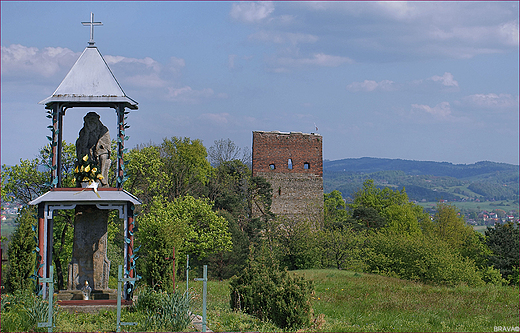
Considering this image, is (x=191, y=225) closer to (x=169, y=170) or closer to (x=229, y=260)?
(x=229, y=260)

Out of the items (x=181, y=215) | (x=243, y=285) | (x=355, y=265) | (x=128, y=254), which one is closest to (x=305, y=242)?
(x=355, y=265)

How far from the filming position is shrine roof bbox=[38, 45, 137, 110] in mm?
11312

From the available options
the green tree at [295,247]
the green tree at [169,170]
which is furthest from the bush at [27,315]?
the green tree at [295,247]

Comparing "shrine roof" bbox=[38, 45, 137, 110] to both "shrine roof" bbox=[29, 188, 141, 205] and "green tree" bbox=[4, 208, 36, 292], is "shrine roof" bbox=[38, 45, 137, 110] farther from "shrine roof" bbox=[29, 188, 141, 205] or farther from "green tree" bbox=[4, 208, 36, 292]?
"green tree" bbox=[4, 208, 36, 292]

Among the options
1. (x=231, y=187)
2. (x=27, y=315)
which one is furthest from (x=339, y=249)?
(x=27, y=315)

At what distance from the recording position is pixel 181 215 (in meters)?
26.5

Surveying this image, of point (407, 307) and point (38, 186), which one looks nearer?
point (407, 307)

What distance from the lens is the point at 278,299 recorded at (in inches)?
408

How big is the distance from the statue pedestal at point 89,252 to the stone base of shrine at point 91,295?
13cm

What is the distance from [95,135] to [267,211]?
91.1 ft

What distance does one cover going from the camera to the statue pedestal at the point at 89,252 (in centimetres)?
1160

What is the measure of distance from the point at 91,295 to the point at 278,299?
14.1 ft

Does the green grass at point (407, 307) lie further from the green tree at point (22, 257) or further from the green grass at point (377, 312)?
the green tree at point (22, 257)

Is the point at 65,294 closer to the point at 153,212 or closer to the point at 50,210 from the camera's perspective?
the point at 50,210
